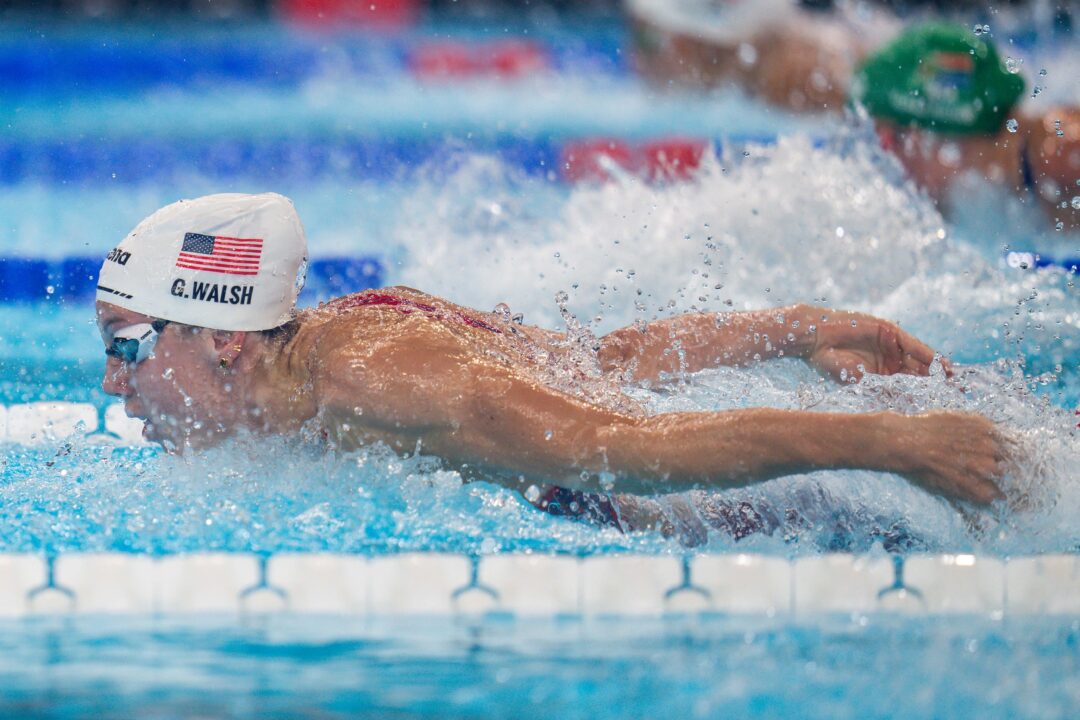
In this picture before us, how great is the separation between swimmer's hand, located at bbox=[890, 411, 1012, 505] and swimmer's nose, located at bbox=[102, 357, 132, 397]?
4.18ft

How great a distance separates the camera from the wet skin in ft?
6.66

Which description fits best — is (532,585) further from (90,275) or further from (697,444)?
(90,275)

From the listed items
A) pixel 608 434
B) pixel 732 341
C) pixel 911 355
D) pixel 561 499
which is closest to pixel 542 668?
pixel 608 434

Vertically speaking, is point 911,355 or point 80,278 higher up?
point 80,278

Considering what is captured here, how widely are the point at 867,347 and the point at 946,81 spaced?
222cm

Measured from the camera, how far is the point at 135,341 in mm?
2350

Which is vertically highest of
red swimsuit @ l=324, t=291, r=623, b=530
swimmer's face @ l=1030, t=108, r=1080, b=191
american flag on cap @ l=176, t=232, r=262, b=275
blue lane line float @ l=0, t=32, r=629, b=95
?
blue lane line float @ l=0, t=32, r=629, b=95

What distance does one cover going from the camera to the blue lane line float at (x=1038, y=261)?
485 cm

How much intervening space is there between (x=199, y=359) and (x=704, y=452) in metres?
0.90

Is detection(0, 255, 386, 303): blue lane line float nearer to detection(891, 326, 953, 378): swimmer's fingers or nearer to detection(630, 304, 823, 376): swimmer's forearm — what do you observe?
detection(630, 304, 823, 376): swimmer's forearm

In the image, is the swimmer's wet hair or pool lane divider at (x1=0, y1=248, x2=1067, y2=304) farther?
pool lane divider at (x1=0, y1=248, x2=1067, y2=304)

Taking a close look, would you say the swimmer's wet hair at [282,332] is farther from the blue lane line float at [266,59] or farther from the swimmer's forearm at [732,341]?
the blue lane line float at [266,59]

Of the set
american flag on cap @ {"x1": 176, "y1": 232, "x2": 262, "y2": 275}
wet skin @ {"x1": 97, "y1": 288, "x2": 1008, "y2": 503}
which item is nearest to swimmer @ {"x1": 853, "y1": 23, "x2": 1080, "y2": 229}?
wet skin @ {"x1": 97, "y1": 288, "x2": 1008, "y2": 503}

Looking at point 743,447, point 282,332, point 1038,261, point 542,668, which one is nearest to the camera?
point 542,668
